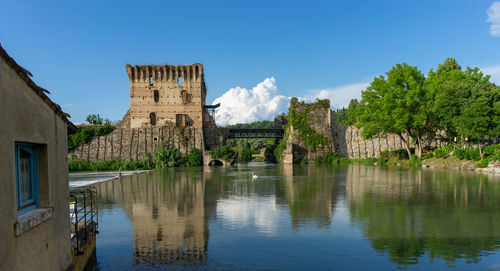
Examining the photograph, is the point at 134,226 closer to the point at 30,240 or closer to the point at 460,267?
the point at 30,240

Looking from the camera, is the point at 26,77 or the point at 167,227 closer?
the point at 26,77

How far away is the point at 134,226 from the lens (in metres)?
11.0

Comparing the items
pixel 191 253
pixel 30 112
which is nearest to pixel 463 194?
pixel 191 253

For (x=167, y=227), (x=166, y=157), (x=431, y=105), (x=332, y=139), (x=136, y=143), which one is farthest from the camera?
(x=136, y=143)

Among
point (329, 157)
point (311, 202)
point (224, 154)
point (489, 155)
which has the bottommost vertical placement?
point (329, 157)

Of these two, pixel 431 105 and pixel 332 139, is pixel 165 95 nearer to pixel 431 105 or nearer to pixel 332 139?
pixel 332 139

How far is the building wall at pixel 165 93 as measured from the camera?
56125 mm

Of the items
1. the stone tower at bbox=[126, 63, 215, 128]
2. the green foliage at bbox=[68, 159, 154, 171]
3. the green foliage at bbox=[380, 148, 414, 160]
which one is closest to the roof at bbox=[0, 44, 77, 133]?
the green foliage at bbox=[68, 159, 154, 171]

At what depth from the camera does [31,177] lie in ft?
16.8

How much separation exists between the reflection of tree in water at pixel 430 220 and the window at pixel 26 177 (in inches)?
266

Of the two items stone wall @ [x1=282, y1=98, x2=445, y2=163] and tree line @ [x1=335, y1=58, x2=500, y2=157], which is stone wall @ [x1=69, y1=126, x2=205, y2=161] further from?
tree line @ [x1=335, y1=58, x2=500, y2=157]

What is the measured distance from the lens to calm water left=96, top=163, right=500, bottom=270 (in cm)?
751

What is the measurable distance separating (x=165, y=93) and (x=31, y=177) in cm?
5280

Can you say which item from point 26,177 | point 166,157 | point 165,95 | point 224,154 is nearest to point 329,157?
point 224,154
